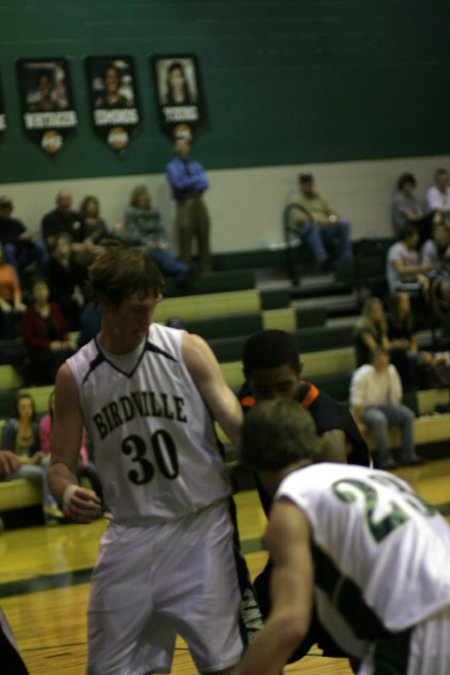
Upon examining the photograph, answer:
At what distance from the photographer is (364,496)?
2.63m

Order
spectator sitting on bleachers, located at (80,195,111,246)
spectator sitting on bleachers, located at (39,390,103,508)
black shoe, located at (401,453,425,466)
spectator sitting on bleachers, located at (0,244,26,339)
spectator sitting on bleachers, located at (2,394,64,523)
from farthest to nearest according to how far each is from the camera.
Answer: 1. spectator sitting on bleachers, located at (80,195,111,246)
2. spectator sitting on bleachers, located at (0,244,26,339)
3. black shoe, located at (401,453,425,466)
4. spectator sitting on bleachers, located at (2,394,64,523)
5. spectator sitting on bleachers, located at (39,390,103,508)

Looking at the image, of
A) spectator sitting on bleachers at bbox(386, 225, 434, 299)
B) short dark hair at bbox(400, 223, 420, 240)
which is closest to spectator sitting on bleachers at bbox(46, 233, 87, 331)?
spectator sitting on bleachers at bbox(386, 225, 434, 299)

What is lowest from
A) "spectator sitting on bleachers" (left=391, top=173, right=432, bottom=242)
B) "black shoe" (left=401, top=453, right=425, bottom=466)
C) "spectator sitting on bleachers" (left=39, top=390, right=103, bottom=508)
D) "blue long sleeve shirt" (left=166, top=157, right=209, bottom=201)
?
"black shoe" (left=401, top=453, right=425, bottom=466)

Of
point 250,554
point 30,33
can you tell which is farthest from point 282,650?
point 30,33

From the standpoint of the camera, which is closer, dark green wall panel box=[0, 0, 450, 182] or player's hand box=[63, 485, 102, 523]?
player's hand box=[63, 485, 102, 523]

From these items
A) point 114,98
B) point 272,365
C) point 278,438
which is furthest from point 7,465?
point 114,98

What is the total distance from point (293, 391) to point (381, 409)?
7.73 m

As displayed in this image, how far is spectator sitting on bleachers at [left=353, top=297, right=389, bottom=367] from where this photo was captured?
1173 centimetres

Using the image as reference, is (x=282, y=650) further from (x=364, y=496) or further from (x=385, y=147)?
(x=385, y=147)

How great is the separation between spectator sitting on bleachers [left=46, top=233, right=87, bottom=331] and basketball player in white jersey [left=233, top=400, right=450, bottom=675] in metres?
9.19

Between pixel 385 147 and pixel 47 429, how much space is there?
7.91 m

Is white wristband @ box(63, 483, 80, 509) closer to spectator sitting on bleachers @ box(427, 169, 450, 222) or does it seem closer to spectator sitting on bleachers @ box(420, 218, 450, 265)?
spectator sitting on bleachers @ box(420, 218, 450, 265)

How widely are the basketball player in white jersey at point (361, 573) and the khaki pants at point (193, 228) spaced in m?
11.1

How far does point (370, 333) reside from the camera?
38.7ft
